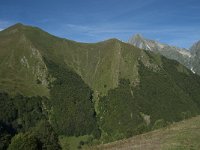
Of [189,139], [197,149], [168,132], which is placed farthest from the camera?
[168,132]

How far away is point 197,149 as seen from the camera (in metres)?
33.5

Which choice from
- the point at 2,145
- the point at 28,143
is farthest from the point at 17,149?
the point at 2,145

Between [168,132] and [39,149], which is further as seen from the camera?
[39,149]

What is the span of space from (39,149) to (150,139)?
110 feet

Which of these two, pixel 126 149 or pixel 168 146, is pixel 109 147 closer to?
pixel 126 149

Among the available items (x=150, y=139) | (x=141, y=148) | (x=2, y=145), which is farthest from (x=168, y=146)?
(x=2, y=145)

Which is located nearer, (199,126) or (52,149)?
(199,126)

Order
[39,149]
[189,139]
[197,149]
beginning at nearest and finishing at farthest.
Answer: [197,149] → [189,139] → [39,149]

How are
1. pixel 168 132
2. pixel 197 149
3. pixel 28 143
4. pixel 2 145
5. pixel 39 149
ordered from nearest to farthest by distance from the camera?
pixel 197 149, pixel 168 132, pixel 28 143, pixel 39 149, pixel 2 145

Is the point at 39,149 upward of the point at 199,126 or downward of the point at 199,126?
downward

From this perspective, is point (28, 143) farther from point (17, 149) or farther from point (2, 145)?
point (2, 145)

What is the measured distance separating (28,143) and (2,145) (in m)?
85.8

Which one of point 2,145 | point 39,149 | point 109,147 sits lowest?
point 2,145

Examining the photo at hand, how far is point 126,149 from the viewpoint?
37.2m
